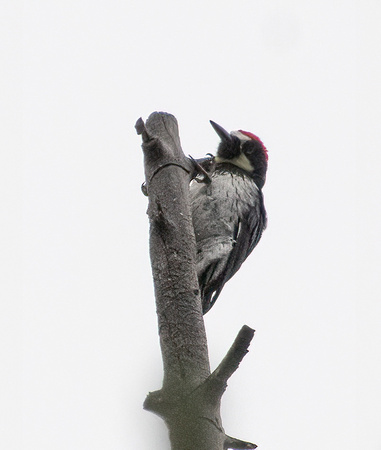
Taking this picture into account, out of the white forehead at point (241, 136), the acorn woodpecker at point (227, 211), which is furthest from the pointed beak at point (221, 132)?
the white forehead at point (241, 136)

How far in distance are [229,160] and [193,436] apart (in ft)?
13.4

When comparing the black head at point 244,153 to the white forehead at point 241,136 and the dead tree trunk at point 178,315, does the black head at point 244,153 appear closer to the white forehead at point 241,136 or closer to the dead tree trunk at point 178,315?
the white forehead at point 241,136

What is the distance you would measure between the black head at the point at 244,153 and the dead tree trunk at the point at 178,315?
2.25 metres

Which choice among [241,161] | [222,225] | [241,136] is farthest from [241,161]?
[222,225]

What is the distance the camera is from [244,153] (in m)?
5.80

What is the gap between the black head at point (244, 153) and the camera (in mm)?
5742

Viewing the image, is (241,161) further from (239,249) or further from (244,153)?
(239,249)

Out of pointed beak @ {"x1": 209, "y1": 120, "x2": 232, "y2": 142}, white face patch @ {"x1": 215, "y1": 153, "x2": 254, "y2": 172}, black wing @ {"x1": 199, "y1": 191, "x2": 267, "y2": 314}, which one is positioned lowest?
black wing @ {"x1": 199, "y1": 191, "x2": 267, "y2": 314}

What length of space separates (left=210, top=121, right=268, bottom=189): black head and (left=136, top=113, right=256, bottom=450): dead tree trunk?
225 centimetres

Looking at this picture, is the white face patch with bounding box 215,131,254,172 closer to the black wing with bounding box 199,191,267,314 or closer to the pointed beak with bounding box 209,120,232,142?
the pointed beak with bounding box 209,120,232,142

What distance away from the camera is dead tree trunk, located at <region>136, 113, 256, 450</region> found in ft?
6.33

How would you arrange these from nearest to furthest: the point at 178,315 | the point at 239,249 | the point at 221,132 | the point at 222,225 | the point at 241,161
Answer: the point at 178,315, the point at 222,225, the point at 239,249, the point at 221,132, the point at 241,161

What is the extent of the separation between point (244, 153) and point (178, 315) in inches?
138

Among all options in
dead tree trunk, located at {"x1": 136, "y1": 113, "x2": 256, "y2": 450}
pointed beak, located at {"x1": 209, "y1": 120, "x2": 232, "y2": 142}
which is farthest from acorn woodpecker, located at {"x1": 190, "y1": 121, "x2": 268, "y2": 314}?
dead tree trunk, located at {"x1": 136, "y1": 113, "x2": 256, "y2": 450}
